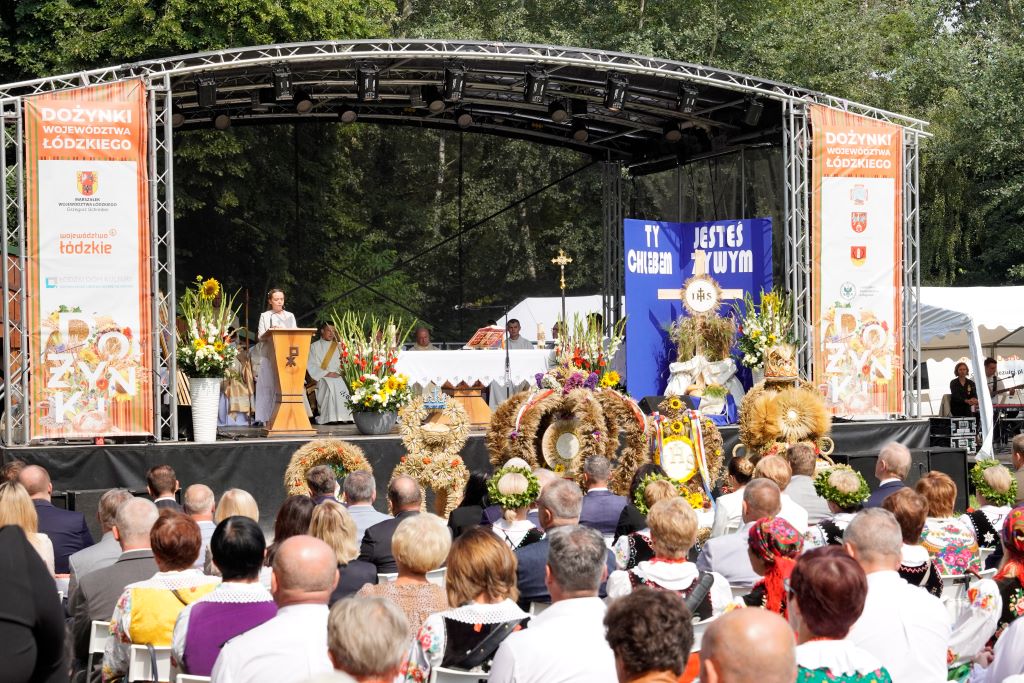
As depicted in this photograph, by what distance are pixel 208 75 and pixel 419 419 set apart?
527 cm

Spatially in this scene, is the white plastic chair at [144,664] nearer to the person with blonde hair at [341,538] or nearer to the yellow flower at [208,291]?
the person with blonde hair at [341,538]

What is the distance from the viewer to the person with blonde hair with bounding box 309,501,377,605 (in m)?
5.29

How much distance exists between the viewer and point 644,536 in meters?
5.49

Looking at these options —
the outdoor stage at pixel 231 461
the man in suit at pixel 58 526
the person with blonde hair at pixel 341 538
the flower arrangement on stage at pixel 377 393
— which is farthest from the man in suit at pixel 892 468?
the flower arrangement on stage at pixel 377 393

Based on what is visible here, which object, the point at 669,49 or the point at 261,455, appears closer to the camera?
the point at 261,455

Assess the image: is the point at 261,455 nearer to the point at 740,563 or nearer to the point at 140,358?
the point at 140,358

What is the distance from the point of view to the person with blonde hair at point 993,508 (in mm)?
6508

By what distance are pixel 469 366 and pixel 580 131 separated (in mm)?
3752

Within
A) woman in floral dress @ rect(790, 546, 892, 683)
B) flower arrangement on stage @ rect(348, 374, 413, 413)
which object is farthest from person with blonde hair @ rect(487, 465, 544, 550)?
flower arrangement on stage @ rect(348, 374, 413, 413)

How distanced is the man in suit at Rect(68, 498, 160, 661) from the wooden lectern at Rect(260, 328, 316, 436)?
803 cm

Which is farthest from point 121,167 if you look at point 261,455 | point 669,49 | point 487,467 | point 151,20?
point 669,49

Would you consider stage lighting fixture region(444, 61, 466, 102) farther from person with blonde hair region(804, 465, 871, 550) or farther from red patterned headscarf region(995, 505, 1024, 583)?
red patterned headscarf region(995, 505, 1024, 583)

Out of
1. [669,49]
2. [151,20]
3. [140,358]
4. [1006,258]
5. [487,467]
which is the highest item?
[669,49]

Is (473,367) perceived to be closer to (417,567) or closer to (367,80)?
(367,80)
